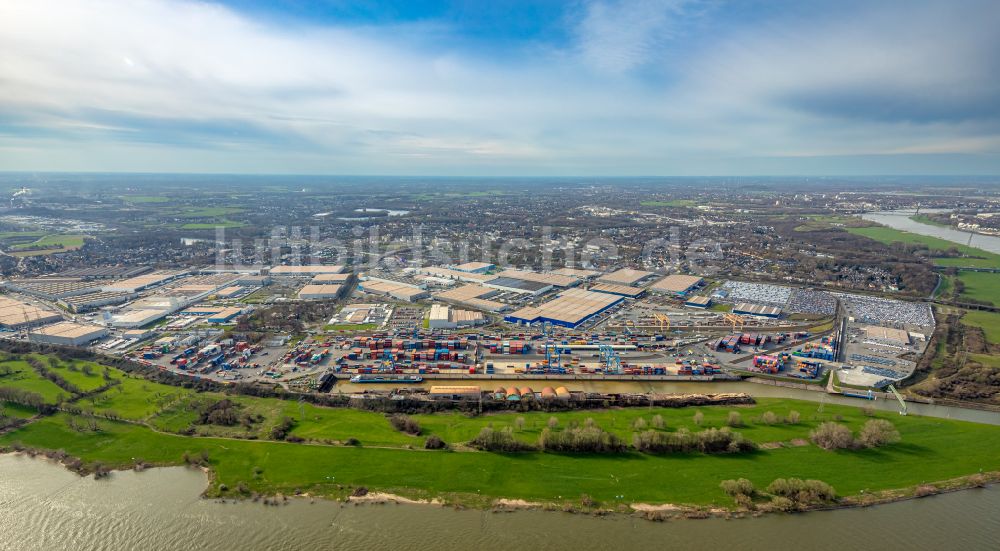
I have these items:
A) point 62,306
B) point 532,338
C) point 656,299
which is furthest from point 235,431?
point 656,299

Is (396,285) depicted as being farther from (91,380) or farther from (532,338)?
(91,380)

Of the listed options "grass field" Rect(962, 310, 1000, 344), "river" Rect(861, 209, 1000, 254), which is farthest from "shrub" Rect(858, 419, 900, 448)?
"river" Rect(861, 209, 1000, 254)

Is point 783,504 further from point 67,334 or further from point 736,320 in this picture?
point 67,334

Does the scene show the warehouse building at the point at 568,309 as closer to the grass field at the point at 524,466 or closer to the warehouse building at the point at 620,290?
the warehouse building at the point at 620,290

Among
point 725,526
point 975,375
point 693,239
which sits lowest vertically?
point 725,526

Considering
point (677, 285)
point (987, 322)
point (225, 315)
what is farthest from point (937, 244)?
point (225, 315)

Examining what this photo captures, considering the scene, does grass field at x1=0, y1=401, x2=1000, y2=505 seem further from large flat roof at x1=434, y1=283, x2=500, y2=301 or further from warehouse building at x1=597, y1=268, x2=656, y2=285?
warehouse building at x1=597, y1=268, x2=656, y2=285

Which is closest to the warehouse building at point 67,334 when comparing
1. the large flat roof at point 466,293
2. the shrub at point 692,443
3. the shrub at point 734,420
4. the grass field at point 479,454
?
the grass field at point 479,454
